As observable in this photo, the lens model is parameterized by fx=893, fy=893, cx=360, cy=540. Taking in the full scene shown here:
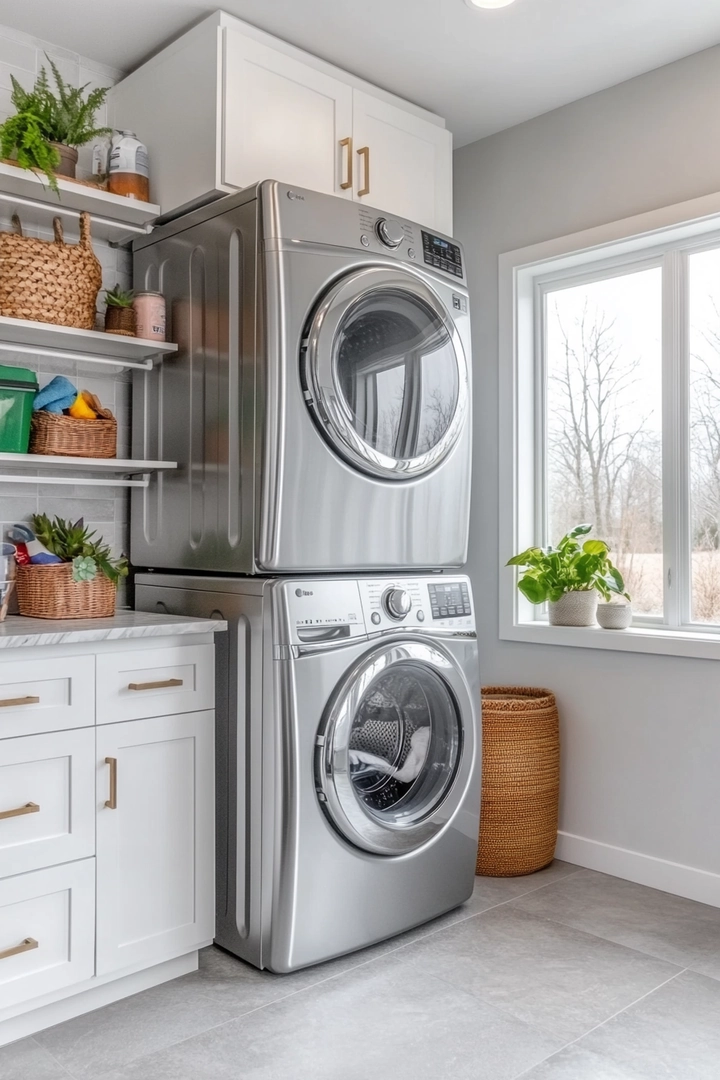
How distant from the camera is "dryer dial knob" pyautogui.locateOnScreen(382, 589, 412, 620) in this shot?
7.33 ft

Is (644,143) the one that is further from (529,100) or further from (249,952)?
(249,952)

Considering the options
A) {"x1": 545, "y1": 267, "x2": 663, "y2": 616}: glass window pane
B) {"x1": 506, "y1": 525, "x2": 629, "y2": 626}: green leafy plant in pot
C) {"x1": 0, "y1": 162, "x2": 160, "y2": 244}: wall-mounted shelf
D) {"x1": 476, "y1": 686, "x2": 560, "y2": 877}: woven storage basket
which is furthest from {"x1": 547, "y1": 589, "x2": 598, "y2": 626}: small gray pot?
{"x1": 0, "y1": 162, "x2": 160, "y2": 244}: wall-mounted shelf

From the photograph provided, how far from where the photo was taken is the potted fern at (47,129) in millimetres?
2107

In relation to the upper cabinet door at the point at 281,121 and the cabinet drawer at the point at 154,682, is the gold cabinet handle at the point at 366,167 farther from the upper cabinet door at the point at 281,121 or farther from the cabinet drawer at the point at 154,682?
the cabinet drawer at the point at 154,682

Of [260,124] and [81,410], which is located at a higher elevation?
[260,124]

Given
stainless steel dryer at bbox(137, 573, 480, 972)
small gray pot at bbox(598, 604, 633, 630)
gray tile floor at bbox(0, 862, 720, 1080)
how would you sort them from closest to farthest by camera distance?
gray tile floor at bbox(0, 862, 720, 1080) → stainless steel dryer at bbox(137, 573, 480, 972) → small gray pot at bbox(598, 604, 633, 630)

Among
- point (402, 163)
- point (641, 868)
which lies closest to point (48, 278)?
point (402, 163)

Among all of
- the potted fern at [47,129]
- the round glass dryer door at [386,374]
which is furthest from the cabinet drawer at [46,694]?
the potted fern at [47,129]

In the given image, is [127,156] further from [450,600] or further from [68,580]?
[450,600]

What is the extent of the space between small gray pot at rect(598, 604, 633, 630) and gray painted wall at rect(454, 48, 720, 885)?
0.09 meters

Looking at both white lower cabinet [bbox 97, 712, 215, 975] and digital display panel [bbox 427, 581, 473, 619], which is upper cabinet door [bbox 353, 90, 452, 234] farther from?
white lower cabinet [bbox 97, 712, 215, 975]

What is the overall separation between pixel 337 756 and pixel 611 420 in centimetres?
152

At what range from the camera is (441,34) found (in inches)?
96.2

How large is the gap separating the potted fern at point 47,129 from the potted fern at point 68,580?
841mm
